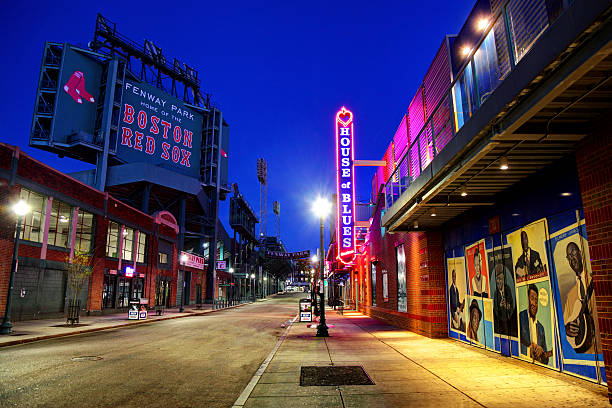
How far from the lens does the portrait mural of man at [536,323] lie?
27.0ft

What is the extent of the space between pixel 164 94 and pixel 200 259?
21.9 meters

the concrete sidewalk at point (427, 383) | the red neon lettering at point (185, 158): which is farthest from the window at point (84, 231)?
the red neon lettering at point (185, 158)

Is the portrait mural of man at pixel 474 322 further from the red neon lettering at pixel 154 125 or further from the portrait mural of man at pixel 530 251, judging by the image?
the red neon lettering at pixel 154 125

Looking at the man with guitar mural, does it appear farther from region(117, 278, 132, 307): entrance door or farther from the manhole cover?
region(117, 278, 132, 307): entrance door

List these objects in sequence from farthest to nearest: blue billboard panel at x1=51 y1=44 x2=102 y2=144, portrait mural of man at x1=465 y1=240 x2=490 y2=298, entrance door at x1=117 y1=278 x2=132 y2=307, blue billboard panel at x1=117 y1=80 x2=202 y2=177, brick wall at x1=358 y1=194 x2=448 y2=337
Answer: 1. blue billboard panel at x1=117 y1=80 x2=202 y2=177
2. blue billboard panel at x1=51 y1=44 x2=102 y2=144
3. entrance door at x1=117 y1=278 x2=132 y2=307
4. brick wall at x1=358 y1=194 x2=448 y2=337
5. portrait mural of man at x1=465 y1=240 x2=490 y2=298

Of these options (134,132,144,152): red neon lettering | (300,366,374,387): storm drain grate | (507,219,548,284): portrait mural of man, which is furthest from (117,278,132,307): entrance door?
(507,219,548,284): portrait mural of man

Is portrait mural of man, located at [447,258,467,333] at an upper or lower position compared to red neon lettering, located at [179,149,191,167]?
lower

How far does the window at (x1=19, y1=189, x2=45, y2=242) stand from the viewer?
892 inches

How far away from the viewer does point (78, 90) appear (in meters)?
41.9

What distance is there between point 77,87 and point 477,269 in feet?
144

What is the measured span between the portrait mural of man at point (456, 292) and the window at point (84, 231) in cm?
2443

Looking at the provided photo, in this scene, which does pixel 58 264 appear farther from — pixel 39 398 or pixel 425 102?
pixel 425 102

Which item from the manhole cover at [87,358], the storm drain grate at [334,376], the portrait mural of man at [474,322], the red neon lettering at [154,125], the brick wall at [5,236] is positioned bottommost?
the manhole cover at [87,358]

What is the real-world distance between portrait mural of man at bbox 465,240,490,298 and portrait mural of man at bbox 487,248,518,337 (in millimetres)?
367
